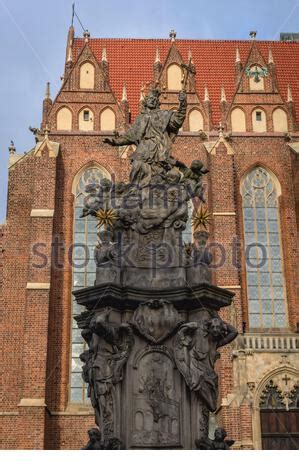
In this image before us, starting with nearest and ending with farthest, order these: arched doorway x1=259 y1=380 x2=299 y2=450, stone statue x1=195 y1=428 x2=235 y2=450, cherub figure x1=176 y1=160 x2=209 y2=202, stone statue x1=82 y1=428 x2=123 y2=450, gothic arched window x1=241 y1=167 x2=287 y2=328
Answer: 1. stone statue x1=82 y1=428 x2=123 y2=450
2. stone statue x1=195 y1=428 x2=235 y2=450
3. cherub figure x1=176 y1=160 x2=209 y2=202
4. arched doorway x1=259 y1=380 x2=299 y2=450
5. gothic arched window x1=241 y1=167 x2=287 y2=328

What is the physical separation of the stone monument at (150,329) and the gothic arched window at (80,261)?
1263 centimetres

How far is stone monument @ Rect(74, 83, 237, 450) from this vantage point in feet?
25.5

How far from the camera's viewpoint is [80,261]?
73.3ft

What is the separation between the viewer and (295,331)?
21.5 meters

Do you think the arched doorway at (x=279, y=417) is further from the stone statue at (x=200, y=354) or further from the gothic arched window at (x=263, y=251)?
the stone statue at (x=200, y=354)

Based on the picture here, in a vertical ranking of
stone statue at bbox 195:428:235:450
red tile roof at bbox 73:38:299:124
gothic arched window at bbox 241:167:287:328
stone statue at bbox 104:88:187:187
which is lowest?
stone statue at bbox 195:428:235:450

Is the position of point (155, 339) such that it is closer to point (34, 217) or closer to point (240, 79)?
point (34, 217)

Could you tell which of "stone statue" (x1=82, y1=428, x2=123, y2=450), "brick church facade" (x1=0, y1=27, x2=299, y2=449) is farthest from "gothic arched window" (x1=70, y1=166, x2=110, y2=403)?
"stone statue" (x1=82, y1=428, x2=123, y2=450)

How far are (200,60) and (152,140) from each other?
1948cm

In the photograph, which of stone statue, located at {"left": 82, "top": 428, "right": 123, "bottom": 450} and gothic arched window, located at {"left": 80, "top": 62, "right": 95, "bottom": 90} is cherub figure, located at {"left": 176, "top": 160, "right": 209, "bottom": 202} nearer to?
stone statue, located at {"left": 82, "top": 428, "right": 123, "bottom": 450}

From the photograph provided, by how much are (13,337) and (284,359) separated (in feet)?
24.8

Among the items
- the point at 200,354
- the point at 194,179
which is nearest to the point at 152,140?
the point at 194,179

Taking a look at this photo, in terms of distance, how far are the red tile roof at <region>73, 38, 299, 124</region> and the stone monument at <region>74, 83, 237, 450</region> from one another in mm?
17568

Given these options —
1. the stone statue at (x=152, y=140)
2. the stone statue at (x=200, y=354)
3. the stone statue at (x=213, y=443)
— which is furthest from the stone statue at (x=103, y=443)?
the stone statue at (x=152, y=140)
